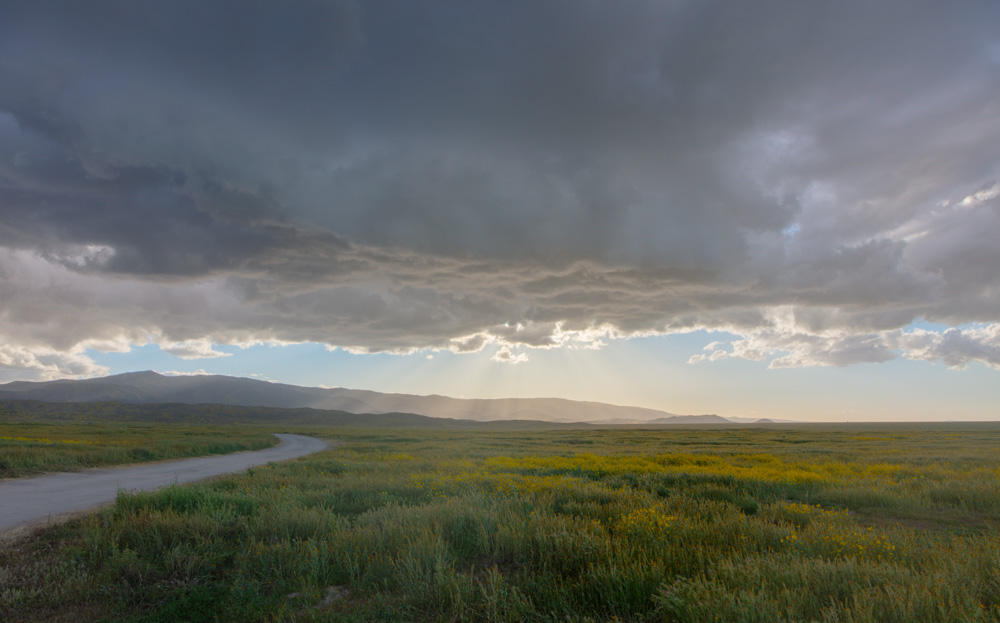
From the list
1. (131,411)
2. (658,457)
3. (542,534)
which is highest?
(542,534)

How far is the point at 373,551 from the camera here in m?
7.05

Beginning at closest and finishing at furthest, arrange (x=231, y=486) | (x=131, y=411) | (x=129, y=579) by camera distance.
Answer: (x=129, y=579)
(x=231, y=486)
(x=131, y=411)

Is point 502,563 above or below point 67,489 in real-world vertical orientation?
above

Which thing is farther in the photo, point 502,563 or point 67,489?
point 67,489

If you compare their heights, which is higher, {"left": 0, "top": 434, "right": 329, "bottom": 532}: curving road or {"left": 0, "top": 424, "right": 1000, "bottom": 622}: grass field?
{"left": 0, "top": 424, "right": 1000, "bottom": 622}: grass field

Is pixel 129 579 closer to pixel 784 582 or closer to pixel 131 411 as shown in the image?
pixel 784 582

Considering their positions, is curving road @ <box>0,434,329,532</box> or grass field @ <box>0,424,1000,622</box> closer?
grass field @ <box>0,424,1000,622</box>

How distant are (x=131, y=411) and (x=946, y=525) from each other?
190m

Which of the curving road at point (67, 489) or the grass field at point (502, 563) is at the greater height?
the grass field at point (502, 563)

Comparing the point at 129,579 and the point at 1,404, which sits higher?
the point at 129,579

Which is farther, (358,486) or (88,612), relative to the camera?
(358,486)

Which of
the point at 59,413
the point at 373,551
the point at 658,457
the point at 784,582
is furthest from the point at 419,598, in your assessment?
the point at 59,413

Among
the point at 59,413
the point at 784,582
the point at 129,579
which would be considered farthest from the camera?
the point at 59,413

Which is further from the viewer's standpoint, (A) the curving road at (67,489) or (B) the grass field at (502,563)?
(A) the curving road at (67,489)
